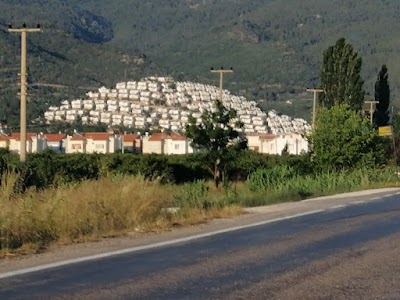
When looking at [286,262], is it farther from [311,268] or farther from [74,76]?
[74,76]

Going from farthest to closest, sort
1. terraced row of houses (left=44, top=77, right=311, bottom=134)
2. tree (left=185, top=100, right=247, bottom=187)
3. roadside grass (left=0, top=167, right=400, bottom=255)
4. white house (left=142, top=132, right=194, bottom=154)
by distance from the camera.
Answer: terraced row of houses (left=44, top=77, right=311, bottom=134) → white house (left=142, top=132, right=194, bottom=154) → tree (left=185, top=100, right=247, bottom=187) → roadside grass (left=0, top=167, right=400, bottom=255)

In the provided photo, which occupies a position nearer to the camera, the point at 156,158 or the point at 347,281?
the point at 347,281

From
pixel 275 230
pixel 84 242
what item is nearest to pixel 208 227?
pixel 275 230

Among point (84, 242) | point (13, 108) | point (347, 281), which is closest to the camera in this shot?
point (347, 281)

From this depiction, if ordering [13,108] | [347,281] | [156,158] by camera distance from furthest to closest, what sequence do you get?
[13,108] → [156,158] → [347,281]

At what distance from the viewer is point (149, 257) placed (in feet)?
35.5

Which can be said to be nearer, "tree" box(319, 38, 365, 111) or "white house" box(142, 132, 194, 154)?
"tree" box(319, 38, 365, 111)

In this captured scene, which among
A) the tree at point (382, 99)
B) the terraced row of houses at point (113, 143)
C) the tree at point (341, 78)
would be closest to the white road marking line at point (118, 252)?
the tree at point (341, 78)

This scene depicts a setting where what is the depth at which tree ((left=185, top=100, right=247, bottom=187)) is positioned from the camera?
38.0 metres

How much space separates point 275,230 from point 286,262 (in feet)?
12.7

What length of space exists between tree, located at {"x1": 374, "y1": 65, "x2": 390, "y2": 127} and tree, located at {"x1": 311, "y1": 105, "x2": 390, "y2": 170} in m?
31.8

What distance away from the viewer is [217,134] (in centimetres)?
3778

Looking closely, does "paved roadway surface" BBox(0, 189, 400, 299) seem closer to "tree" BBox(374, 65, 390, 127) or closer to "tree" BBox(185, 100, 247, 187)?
"tree" BBox(185, 100, 247, 187)

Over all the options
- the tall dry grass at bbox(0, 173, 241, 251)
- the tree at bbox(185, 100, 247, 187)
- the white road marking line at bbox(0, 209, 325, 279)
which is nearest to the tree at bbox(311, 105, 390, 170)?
the tree at bbox(185, 100, 247, 187)
